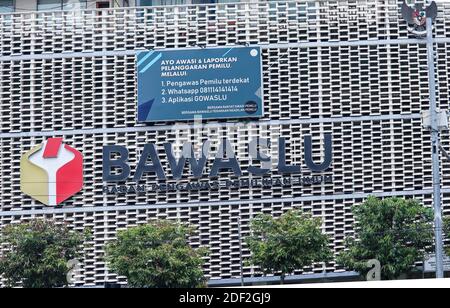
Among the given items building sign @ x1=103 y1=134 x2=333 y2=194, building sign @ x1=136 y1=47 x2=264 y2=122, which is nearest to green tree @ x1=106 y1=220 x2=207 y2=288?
building sign @ x1=103 y1=134 x2=333 y2=194

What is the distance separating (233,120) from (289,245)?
21.1 ft

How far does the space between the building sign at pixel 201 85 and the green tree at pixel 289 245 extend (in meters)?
5.35

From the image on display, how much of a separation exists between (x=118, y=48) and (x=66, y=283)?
32.4 ft

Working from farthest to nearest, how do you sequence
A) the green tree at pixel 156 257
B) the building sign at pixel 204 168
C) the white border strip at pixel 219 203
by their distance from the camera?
the building sign at pixel 204 168 < the white border strip at pixel 219 203 < the green tree at pixel 156 257

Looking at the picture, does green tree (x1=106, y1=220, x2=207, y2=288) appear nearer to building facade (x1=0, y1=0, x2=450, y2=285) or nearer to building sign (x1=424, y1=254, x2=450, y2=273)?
building facade (x1=0, y1=0, x2=450, y2=285)

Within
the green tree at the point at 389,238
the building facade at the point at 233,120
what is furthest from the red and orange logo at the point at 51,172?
the green tree at the point at 389,238

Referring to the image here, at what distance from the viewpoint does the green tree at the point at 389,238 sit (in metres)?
28.5

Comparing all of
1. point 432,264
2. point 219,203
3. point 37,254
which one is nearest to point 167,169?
point 219,203

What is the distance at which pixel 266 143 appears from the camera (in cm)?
3275

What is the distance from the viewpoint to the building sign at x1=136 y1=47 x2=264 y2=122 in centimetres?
3291

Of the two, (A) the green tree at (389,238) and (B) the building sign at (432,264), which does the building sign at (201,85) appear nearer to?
(A) the green tree at (389,238)

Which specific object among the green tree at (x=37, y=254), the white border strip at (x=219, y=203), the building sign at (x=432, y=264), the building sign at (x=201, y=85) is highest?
the building sign at (x=201, y=85)

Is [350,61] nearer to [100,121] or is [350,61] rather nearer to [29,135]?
[100,121]
